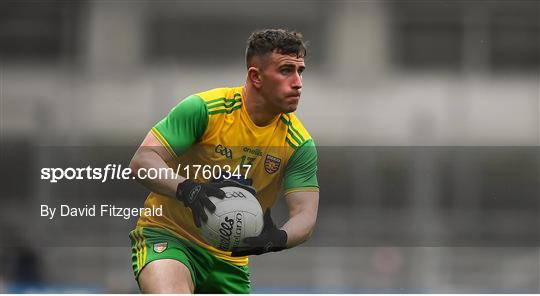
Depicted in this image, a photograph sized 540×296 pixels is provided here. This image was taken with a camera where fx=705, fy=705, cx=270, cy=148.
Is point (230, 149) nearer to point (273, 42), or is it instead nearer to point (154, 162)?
point (154, 162)

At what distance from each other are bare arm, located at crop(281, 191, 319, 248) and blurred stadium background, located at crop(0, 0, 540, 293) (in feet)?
0.19

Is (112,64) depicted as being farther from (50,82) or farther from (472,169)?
(472,169)

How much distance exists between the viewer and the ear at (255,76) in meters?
2.52

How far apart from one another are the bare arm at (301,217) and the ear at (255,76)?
43cm

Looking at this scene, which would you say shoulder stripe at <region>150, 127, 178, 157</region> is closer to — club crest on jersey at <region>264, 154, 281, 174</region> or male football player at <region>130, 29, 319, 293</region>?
male football player at <region>130, 29, 319, 293</region>

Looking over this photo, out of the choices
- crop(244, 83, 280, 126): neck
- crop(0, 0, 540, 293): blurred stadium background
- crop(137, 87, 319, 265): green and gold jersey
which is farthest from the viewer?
crop(244, 83, 280, 126): neck

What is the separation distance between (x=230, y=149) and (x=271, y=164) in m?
0.17

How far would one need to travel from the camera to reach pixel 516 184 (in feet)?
7.98

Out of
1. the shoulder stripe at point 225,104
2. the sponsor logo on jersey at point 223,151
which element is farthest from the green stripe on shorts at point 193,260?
the shoulder stripe at point 225,104

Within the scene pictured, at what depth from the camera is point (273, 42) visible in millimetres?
2500

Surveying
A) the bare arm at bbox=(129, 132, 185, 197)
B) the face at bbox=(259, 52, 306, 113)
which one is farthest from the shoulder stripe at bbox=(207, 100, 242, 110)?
the bare arm at bbox=(129, 132, 185, 197)

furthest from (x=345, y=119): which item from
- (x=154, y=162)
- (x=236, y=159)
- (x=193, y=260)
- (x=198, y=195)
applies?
(x=193, y=260)

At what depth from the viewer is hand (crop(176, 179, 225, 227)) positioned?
243cm

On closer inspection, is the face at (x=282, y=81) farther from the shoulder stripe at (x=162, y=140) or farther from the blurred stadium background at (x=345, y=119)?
the shoulder stripe at (x=162, y=140)
